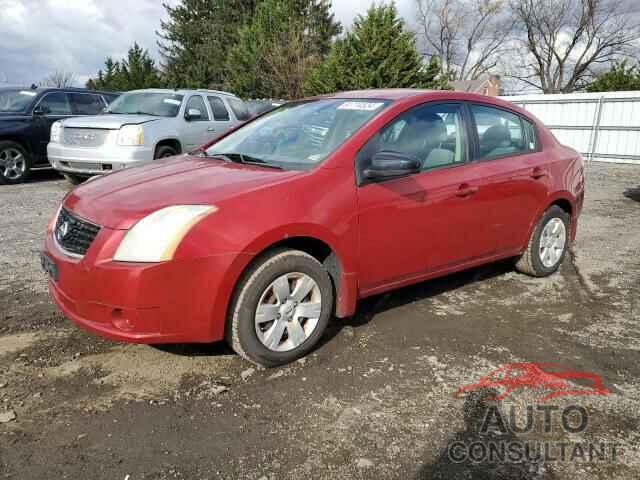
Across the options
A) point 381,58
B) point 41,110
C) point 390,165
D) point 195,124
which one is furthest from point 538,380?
point 381,58

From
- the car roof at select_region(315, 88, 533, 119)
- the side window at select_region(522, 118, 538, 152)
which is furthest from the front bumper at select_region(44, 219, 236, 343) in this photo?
the side window at select_region(522, 118, 538, 152)

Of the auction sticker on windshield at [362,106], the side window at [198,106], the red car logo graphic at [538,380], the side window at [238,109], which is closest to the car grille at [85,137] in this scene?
the side window at [198,106]

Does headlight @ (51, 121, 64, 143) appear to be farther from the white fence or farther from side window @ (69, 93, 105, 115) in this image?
the white fence

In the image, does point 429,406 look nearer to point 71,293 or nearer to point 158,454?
point 158,454

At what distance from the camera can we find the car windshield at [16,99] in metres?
9.81

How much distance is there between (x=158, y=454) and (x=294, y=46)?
92.8 ft

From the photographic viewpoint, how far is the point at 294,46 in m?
28.3

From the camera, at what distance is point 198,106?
951 cm

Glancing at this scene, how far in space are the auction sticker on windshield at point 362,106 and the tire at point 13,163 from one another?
8074 mm

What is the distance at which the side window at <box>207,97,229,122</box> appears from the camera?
9.80 metres

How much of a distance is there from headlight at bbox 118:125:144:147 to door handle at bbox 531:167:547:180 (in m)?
5.95

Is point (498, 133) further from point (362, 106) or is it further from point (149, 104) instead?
point (149, 104)

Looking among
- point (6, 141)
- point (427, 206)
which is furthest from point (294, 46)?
point (427, 206)

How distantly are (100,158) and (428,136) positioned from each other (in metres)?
5.91
